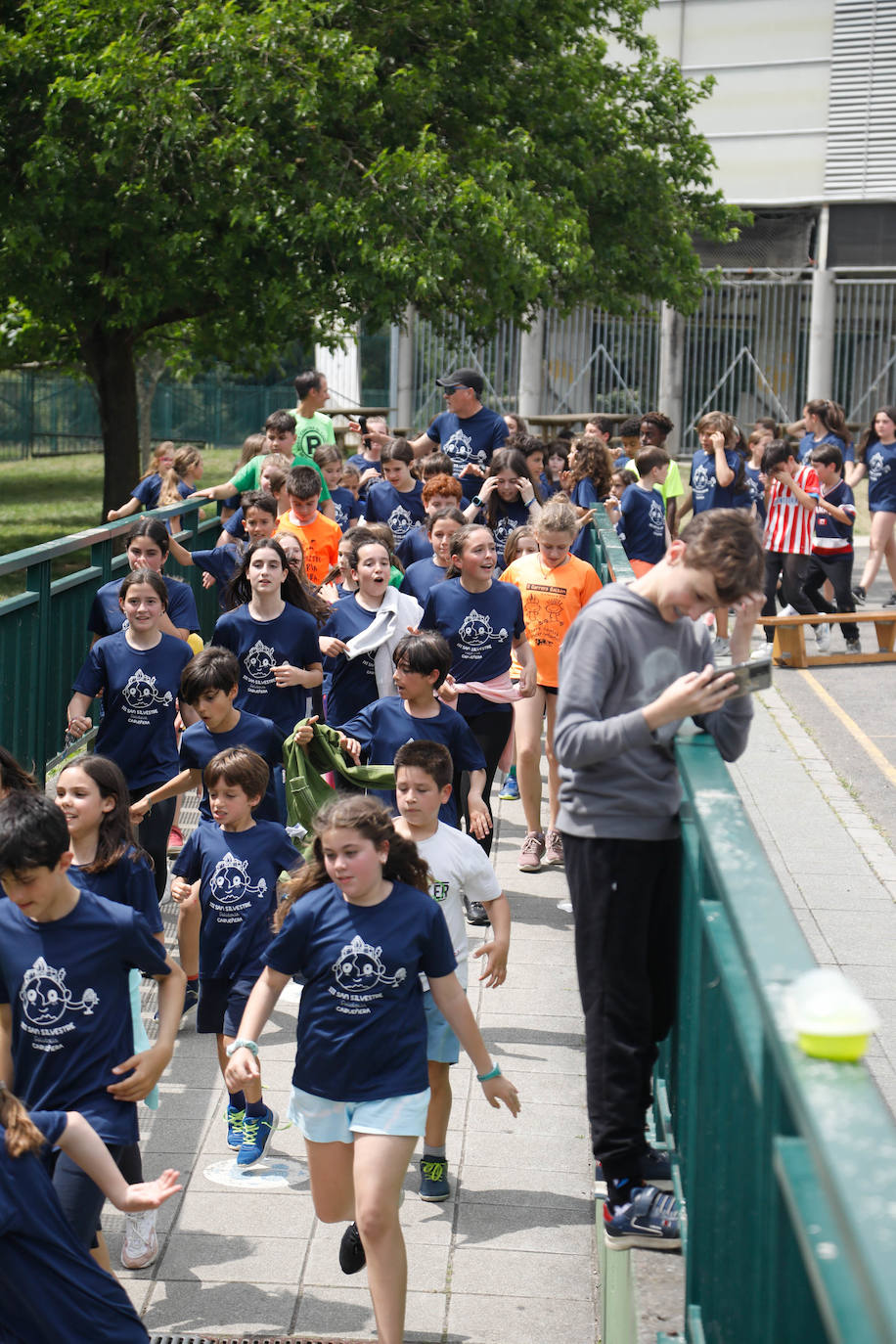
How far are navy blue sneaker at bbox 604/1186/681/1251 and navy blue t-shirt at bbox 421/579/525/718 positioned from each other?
420 cm

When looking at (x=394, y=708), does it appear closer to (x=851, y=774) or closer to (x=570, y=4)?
(x=851, y=774)

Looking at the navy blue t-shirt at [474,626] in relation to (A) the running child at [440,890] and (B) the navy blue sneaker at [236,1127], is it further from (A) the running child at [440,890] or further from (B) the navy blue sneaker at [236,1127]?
(B) the navy blue sneaker at [236,1127]

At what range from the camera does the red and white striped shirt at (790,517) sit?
46.2 feet

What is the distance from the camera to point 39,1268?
11.7 ft

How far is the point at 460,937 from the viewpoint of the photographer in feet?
17.9

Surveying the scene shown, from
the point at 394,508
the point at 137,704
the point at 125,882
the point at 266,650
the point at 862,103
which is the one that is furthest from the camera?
the point at 862,103

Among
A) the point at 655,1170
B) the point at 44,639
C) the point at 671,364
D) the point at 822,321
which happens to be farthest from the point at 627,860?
the point at 822,321

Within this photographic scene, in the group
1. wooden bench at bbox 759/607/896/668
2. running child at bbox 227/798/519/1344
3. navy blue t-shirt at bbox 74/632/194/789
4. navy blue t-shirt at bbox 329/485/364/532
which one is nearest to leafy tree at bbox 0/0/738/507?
navy blue t-shirt at bbox 329/485/364/532

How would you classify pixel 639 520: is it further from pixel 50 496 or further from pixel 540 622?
pixel 50 496

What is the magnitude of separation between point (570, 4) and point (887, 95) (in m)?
11.9

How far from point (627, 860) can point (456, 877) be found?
5.07 ft

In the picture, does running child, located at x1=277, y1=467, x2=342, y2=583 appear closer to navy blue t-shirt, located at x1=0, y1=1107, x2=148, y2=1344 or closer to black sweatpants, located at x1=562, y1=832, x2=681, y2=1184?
black sweatpants, located at x1=562, y1=832, x2=681, y2=1184

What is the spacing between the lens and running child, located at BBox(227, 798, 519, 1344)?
171 inches

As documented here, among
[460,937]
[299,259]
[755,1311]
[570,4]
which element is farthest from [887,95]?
[755,1311]
